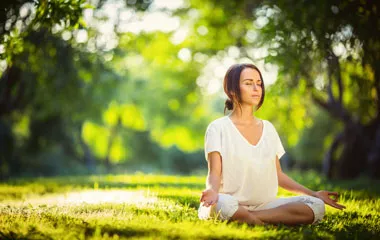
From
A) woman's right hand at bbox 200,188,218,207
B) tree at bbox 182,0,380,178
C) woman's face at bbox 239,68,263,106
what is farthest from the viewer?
tree at bbox 182,0,380,178

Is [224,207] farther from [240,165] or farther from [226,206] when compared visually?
[240,165]

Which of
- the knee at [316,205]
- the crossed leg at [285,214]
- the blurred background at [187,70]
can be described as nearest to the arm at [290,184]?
the knee at [316,205]

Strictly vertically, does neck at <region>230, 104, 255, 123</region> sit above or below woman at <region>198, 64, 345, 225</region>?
above

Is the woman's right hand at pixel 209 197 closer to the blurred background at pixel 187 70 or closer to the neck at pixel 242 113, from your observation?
the neck at pixel 242 113

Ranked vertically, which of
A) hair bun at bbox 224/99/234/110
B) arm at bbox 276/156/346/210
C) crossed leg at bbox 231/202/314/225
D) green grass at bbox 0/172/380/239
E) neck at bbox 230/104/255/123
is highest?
hair bun at bbox 224/99/234/110

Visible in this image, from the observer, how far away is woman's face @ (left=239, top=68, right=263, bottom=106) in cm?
471

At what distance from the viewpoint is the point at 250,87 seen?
15.5 feet

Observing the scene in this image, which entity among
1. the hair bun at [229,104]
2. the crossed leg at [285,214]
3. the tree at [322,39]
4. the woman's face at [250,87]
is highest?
the tree at [322,39]

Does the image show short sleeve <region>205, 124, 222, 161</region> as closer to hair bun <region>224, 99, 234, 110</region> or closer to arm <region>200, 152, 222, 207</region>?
arm <region>200, 152, 222, 207</region>

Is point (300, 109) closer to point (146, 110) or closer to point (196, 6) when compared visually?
point (196, 6)

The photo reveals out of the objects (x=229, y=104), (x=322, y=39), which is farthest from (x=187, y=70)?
(x=229, y=104)

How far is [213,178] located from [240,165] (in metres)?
0.35

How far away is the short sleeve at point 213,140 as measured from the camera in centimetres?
456

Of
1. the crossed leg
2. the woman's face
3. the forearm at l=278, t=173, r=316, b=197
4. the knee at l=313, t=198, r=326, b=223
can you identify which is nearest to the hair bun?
the woman's face
